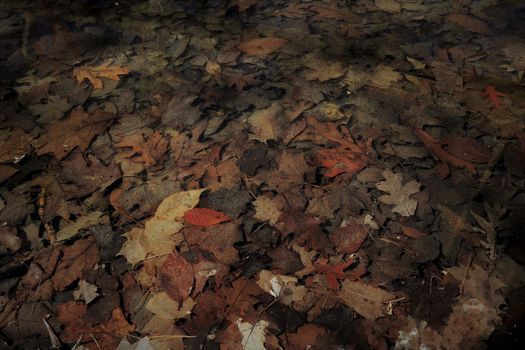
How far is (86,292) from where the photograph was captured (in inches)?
68.7

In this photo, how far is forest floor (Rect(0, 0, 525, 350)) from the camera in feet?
5.44

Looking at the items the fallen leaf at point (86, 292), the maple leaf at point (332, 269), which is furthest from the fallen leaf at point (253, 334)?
the fallen leaf at point (86, 292)

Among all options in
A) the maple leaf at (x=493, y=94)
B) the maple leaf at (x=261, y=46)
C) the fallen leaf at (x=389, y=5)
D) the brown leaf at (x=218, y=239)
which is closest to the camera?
the brown leaf at (x=218, y=239)

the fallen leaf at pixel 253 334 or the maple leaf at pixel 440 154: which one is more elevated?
the maple leaf at pixel 440 154

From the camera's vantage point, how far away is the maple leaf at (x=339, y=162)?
7.09 ft

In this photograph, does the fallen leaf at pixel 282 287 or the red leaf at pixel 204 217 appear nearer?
the fallen leaf at pixel 282 287

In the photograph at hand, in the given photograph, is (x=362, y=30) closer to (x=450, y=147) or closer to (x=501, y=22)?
(x=501, y=22)

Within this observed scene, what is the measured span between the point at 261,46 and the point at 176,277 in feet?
6.98

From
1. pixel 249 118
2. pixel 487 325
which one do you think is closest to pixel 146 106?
pixel 249 118

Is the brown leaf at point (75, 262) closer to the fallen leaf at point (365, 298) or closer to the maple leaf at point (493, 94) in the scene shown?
the fallen leaf at point (365, 298)

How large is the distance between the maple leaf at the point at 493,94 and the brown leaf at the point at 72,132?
264 centimetres

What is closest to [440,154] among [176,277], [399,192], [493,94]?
[399,192]

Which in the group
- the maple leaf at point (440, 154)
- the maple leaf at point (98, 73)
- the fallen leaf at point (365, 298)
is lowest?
the fallen leaf at point (365, 298)

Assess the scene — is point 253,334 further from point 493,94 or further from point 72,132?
point 493,94
